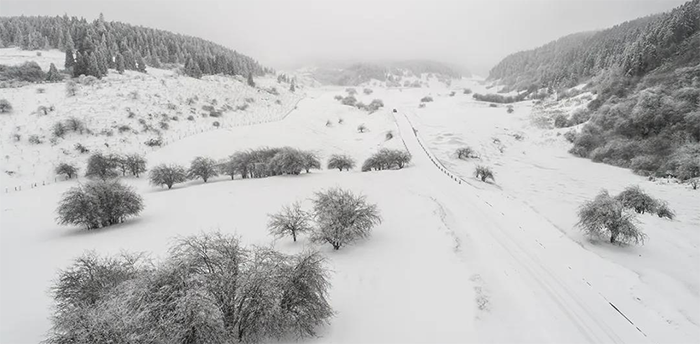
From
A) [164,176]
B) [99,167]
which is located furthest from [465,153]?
[99,167]

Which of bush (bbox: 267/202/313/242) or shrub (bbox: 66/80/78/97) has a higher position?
shrub (bbox: 66/80/78/97)

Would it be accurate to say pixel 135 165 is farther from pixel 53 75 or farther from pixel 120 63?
pixel 120 63

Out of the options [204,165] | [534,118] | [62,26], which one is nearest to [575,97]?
[534,118]

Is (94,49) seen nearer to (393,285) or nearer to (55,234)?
(55,234)

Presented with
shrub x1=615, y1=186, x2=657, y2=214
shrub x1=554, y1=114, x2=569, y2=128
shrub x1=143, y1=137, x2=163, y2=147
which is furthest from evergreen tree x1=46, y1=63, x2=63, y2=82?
shrub x1=554, y1=114, x2=569, y2=128

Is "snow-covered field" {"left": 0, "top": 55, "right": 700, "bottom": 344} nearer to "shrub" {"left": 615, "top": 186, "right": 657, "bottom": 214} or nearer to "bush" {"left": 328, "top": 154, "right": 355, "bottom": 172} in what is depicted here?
"shrub" {"left": 615, "top": 186, "right": 657, "bottom": 214}

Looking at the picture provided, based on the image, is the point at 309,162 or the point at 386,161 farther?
the point at 386,161

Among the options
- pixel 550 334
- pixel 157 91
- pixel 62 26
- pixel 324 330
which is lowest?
pixel 550 334
